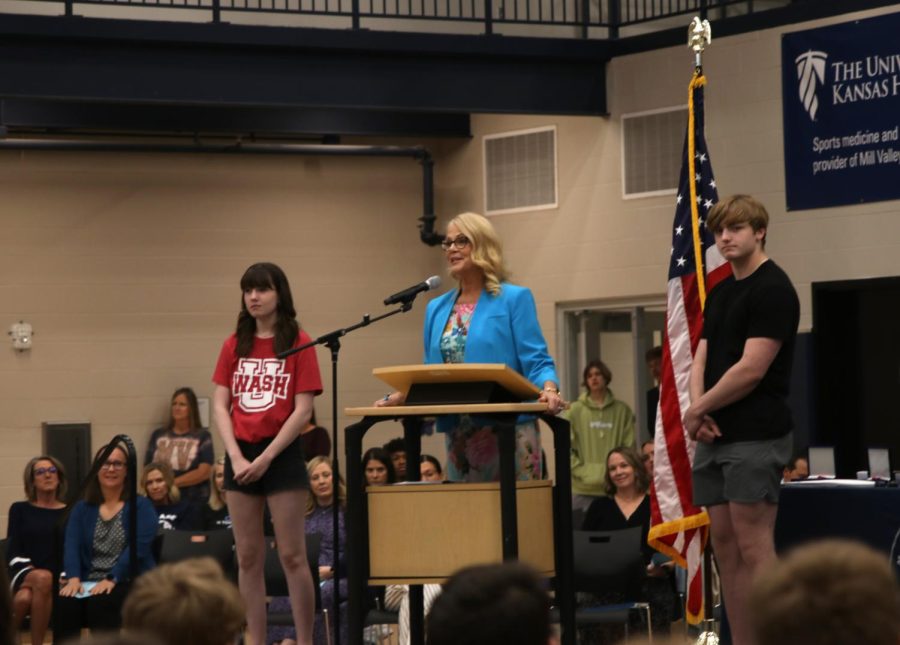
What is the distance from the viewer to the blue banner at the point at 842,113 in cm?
881

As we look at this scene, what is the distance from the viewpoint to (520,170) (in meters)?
11.1

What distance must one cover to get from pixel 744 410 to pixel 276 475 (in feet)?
5.67

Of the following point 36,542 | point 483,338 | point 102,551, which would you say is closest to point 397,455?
point 102,551

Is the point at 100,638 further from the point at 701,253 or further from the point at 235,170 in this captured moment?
the point at 235,170

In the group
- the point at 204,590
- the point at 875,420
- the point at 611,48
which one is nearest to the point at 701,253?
the point at 875,420

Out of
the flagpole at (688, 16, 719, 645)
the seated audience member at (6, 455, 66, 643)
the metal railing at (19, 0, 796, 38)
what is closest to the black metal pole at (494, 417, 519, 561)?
the flagpole at (688, 16, 719, 645)

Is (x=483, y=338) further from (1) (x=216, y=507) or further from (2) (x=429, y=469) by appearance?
(1) (x=216, y=507)

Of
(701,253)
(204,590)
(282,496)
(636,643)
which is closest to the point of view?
(636,643)

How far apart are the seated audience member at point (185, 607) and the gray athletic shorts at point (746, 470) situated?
9.52 feet

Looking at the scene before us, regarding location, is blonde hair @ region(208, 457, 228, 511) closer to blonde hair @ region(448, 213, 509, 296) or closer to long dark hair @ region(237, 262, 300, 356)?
long dark hair @ region(237, 262, 300, 356)

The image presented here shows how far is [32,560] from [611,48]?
5.20m

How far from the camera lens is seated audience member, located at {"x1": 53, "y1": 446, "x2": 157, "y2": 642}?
7.67m

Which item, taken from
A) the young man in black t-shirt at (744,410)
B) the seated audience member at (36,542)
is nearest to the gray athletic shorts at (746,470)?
the young man in black t-shirt at (744,410)

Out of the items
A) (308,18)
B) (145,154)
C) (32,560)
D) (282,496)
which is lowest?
(32,560)
